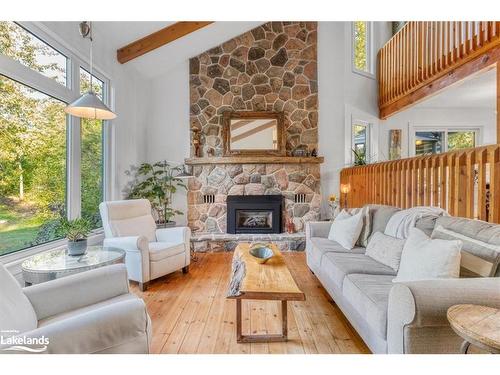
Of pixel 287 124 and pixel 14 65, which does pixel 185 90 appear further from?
pixel 14 65

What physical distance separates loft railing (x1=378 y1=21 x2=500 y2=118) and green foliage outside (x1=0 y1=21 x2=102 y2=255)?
4519mm

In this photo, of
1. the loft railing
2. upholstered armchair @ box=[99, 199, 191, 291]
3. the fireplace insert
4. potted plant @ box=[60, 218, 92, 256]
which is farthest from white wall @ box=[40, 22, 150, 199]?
the loft railing

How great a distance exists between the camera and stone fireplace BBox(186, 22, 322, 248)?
489 centimetres

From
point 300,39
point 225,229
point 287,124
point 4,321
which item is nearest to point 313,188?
point 287,124

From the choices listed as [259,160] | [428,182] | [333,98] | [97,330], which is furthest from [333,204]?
[97,330]

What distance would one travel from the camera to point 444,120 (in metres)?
5.72

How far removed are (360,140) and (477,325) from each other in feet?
15.5

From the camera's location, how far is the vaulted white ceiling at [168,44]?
361 cm

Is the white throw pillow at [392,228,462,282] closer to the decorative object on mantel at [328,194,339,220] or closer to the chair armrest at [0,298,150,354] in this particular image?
the chair armrest at [0,298,150,354]

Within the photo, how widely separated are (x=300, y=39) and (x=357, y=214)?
3539mm

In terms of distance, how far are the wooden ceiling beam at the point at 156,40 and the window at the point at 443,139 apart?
186 inches

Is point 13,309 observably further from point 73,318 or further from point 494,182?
point 494,182
